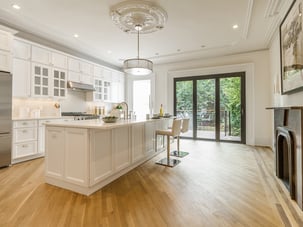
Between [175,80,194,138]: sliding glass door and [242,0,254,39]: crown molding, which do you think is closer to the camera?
[242,0,254,39]: crown molding

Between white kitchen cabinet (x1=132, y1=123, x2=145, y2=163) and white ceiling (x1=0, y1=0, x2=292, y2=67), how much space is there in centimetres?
225

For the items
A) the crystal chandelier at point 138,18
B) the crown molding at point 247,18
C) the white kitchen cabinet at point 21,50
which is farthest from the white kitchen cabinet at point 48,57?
the crown molding at point 247,18

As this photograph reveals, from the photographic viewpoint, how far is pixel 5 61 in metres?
3.45

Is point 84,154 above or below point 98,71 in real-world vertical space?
below

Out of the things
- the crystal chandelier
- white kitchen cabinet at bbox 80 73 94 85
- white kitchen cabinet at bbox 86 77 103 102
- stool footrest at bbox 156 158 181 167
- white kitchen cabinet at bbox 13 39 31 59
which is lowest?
stool footrest at bbox 156 158 181 167

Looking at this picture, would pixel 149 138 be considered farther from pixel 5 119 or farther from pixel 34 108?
pixel 34 108

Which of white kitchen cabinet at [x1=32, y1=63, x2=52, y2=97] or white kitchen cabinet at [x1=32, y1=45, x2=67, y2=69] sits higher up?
white kitchen cabinet at [x1=32, y1=45, x2=67, y2=69]

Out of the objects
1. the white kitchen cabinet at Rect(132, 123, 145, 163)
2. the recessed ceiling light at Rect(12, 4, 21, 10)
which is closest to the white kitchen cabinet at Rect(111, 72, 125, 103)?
the white kitchen cabinet at Rect(132, 123, 145, 163)

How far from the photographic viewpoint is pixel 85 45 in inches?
196

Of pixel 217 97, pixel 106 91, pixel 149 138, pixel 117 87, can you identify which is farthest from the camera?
pixel 117 87

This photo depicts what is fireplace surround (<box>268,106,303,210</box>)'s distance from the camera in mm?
2097

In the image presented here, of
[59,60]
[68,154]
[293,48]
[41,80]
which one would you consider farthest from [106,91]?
[293,48]

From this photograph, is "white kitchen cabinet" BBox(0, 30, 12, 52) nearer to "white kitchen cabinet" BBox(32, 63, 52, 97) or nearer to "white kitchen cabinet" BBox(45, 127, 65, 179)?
"white kitchen cabinet" BBox(32, 63, 52, 97)

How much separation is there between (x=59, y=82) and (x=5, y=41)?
1.45 m
